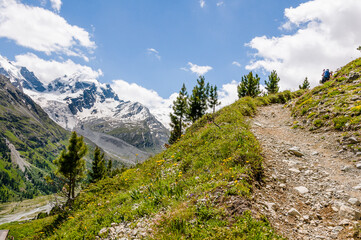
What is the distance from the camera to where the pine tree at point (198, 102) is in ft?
159

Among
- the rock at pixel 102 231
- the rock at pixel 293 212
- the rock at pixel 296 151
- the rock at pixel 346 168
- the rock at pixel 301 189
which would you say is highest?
the rock at pixel 296 151

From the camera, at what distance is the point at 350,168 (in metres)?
8.29

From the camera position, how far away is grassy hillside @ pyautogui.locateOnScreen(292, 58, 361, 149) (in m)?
11.7

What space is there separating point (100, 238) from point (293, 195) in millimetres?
7056

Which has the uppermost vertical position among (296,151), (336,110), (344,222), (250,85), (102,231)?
(250,85)

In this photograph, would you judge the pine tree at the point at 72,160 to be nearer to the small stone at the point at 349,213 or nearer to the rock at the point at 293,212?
the rock at the point at 293,212

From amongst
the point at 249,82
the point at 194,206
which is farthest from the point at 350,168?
the point at 249,82

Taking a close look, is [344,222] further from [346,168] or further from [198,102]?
[198,102]

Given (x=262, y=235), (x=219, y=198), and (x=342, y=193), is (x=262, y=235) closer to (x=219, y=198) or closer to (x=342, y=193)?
(x=219, y=198)

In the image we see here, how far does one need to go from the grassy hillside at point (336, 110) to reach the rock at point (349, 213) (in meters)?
6.41

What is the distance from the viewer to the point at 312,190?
288 inches

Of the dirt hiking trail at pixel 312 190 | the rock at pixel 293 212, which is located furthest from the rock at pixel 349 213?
the rock at pixel 293 212

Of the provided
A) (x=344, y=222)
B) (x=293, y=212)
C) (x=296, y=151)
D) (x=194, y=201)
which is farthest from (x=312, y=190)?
(x=194, y=201)

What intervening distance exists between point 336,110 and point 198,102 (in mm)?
35586
